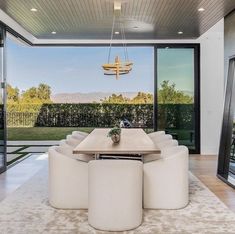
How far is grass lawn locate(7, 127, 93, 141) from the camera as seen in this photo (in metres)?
11.0

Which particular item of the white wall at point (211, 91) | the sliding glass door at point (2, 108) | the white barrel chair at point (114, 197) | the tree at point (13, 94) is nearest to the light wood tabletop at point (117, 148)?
the white barrel chair at point (114, 197)

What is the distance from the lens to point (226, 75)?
621 cm

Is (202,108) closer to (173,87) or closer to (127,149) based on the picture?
(173,87)

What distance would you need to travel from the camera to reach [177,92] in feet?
29.3

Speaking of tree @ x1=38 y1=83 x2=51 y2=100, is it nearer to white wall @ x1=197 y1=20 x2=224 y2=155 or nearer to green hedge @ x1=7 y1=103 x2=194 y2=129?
green hedge @ x1=7 y1=103 x2=194 y2=129

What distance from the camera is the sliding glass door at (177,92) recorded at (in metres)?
8.91

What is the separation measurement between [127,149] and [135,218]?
86cm

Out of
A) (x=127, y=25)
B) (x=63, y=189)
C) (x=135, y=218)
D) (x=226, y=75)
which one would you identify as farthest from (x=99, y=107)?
(x=135, y=218)

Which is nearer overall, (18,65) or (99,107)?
(99,107)

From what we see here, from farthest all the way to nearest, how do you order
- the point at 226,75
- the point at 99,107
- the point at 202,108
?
1. the point at 99,107
2. the point at 202,108
3. the point at 226,75

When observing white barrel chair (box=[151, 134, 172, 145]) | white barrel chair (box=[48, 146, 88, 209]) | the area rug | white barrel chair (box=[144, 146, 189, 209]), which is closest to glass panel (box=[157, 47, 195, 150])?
white barrel chair (box=[151, 134, 172, 145])

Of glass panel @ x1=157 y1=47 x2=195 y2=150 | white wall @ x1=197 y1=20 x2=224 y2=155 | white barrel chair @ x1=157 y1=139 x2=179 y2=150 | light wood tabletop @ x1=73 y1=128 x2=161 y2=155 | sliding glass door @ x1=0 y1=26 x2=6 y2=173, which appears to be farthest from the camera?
glass panel @ x1=157 y1=47 x2=195 y2=150

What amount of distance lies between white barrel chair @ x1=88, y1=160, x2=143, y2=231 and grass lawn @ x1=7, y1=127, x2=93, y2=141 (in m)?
7.32

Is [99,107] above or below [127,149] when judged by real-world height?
above
